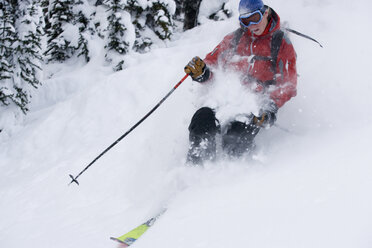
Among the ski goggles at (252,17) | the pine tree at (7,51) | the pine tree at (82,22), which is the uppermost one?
the pine tree at (82,22)

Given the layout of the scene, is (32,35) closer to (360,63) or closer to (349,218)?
(360,63)

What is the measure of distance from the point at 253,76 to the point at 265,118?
71 cm

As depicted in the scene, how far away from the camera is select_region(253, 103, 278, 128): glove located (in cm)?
356

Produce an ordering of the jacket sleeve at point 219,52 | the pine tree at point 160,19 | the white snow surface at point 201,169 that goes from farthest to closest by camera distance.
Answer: the pine tree at point 160,19 < the jacket sleeve at point 219,52 < the white snow surface at point 201,169

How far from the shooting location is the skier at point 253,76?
3585 millimetres

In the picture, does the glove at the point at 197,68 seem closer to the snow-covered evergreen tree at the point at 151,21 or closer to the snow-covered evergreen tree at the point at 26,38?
the snow-covered evergreen tree at the point at 26,38

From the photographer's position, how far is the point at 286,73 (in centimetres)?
370

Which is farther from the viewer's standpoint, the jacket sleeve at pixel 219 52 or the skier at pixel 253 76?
the jacket sleeve at pixel 219 52

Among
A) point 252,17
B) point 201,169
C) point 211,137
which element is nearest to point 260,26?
point 252,17

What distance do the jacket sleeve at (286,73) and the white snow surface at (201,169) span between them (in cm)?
55

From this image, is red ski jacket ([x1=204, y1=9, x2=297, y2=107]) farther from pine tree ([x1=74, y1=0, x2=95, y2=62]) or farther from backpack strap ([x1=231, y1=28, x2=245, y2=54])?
pine tree ([x1=74, y1=0, x2=95, y2=62])

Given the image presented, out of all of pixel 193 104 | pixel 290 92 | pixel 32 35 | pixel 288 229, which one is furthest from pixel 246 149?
pixel 32 35

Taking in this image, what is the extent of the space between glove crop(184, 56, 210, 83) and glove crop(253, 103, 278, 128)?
0.99 meters

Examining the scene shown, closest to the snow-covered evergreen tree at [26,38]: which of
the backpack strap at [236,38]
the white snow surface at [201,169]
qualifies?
the white snow surface at [201,169]
